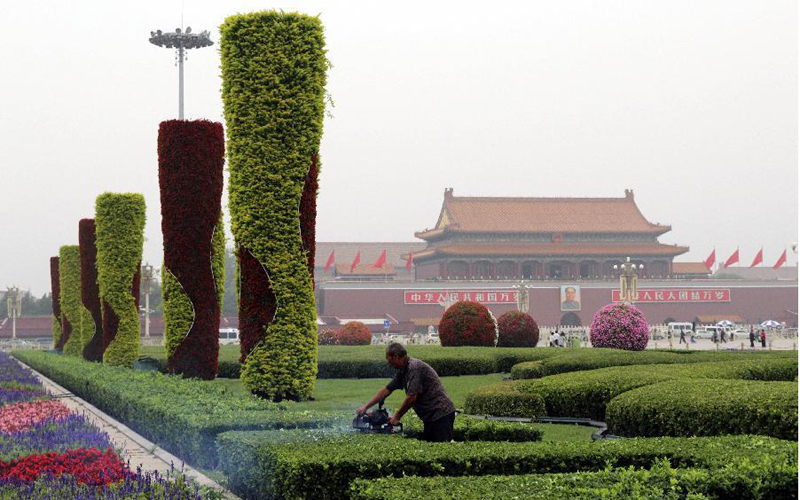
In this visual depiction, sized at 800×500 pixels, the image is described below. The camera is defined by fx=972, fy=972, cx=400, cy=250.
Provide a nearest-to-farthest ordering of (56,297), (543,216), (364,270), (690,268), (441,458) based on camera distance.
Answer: (441,458) → (56,297) → (364,270) → (543,216) → (690,268)

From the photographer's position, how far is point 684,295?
6556 centimetres

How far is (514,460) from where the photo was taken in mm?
6793

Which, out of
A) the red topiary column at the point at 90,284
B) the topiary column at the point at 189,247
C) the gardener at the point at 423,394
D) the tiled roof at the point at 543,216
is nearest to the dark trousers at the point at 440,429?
the gardener at the point at 423,394

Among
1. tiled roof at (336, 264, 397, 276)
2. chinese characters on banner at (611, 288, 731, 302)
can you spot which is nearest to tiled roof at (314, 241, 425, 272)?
tiled roof at (336, 264, 397, 276)

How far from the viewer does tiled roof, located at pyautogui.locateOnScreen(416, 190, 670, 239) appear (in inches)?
2731

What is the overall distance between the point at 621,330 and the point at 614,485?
70.8 ft

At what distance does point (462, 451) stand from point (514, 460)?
0.37 m

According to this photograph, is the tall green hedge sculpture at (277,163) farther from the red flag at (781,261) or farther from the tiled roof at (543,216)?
the red flag at (781,261)

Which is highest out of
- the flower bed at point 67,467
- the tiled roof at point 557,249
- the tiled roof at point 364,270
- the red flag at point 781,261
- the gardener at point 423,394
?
the tiled roof at point 557,249

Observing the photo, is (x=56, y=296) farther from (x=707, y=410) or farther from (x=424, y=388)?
(x=424, y=388)

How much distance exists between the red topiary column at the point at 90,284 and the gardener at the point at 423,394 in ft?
69.5

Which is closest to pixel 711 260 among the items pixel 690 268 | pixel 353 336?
pixel 690 268

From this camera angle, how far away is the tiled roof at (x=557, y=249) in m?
67.8

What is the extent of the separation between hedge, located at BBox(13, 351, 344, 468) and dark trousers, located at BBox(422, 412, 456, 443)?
4.77ft
